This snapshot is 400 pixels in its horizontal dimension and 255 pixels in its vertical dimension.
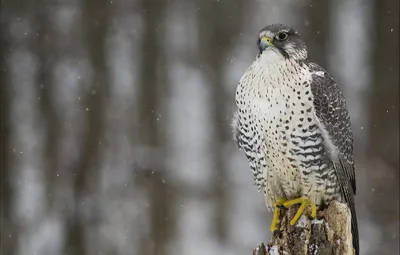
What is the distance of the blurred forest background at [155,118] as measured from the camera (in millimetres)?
9477

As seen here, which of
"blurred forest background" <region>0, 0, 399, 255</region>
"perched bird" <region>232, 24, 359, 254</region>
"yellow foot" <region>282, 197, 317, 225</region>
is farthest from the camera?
"blurred forest background" <region>0, 0, 399, 255</region>

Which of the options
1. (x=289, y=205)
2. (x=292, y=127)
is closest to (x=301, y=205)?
(x=289, y=205)

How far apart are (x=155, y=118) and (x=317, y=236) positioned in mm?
5828

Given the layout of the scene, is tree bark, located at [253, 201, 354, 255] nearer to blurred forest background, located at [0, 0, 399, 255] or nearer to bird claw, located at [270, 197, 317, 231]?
bird claw, located at [270, 197, 317, 231]

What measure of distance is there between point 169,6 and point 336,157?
19.3ft

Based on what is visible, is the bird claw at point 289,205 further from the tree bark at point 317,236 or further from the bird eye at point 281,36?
the bird eye at point 281,36

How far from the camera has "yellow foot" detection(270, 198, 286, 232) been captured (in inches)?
187

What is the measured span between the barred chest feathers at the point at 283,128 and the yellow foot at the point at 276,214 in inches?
3.4

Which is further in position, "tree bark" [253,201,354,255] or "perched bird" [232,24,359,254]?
"perched bird" [232,24,359,254]

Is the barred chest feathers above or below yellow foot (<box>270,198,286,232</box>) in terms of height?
above

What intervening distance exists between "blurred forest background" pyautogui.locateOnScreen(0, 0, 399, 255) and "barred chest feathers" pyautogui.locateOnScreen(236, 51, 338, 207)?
4208 millimetres

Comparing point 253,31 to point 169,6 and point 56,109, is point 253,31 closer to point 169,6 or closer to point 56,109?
point 169,6

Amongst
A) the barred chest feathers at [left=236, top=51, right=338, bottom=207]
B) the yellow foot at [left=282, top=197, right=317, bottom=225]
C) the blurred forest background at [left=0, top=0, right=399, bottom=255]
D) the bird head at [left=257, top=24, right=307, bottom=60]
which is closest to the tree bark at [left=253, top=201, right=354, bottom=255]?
the yellow foot at [left=282, top=197, right=317, bottom=225]

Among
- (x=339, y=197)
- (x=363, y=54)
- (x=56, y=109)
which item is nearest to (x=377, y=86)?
(x=363, y=54)
